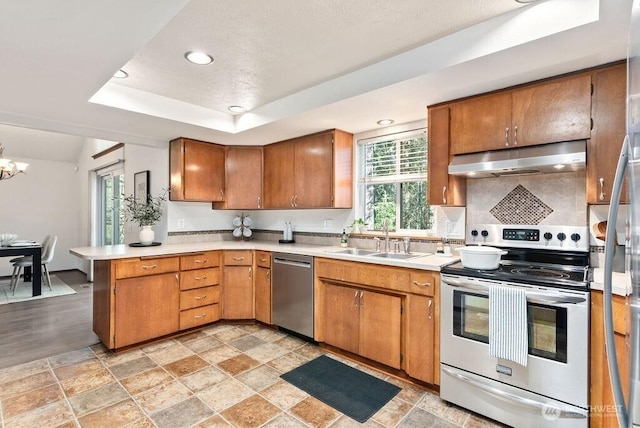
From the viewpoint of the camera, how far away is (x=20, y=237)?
260 inches

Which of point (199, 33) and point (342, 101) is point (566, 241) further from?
point (199, 33)

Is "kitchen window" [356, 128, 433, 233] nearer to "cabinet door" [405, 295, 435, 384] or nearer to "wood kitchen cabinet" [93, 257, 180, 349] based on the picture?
"cabinet door" [405, 295, 435, 384]

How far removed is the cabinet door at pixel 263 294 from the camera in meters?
3.52

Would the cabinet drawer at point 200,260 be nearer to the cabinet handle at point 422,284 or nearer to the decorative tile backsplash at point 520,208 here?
the cabinet handle at point 422,284

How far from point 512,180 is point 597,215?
564 millimetres

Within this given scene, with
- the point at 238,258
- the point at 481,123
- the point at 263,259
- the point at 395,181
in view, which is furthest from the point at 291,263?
the point at 481,123

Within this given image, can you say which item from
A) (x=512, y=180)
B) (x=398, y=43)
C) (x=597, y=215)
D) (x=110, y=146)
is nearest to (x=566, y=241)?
(x=597, y=215)

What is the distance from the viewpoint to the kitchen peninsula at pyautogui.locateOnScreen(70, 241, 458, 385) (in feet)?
7.85

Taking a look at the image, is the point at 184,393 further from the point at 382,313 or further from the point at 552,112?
the point at 552,112

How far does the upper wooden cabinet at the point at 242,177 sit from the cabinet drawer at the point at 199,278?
0.91m

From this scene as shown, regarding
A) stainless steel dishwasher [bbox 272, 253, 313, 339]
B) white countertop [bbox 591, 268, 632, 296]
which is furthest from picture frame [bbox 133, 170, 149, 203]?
white countertop [bbox 591, 268, 632, 296]

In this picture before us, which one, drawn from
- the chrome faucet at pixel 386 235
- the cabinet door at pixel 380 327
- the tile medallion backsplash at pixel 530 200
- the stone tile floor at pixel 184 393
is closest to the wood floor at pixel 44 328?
the stone tile floor at pixel 184 393

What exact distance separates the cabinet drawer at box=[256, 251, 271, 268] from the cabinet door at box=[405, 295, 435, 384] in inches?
64.1

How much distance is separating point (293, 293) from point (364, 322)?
0.84 metres
